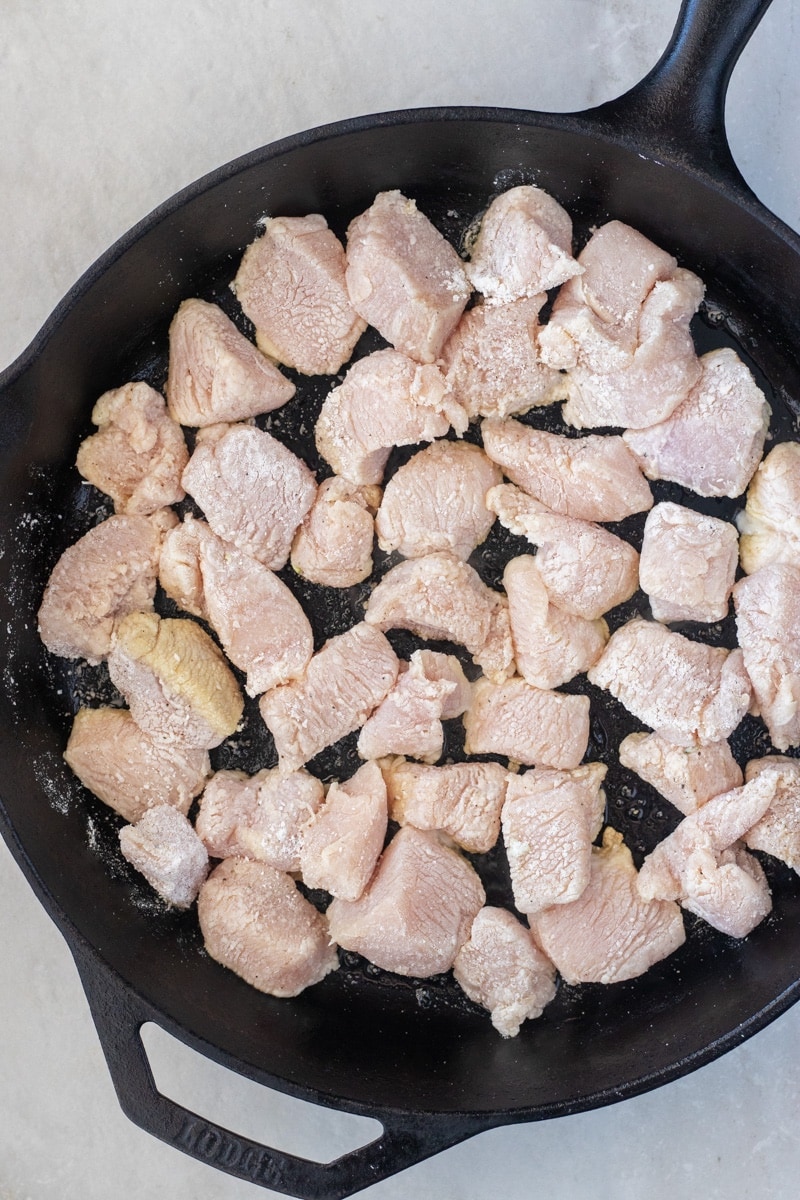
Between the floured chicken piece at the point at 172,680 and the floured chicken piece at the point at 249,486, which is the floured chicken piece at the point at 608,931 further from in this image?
the floured chicken piece at the point at 249,486

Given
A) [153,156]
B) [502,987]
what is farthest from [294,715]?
[153,156]

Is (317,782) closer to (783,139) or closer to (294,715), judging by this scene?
(294,715)

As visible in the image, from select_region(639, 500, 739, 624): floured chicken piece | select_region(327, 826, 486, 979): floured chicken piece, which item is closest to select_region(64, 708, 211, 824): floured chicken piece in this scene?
select_region(327, 826, 486, 979): floured chicken piece

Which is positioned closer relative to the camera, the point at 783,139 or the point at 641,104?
the point at 641,104

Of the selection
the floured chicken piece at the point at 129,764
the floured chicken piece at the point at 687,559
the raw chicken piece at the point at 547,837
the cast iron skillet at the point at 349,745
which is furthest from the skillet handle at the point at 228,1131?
the floured chicken piece at the point at 687,559

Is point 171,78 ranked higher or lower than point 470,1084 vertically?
higher

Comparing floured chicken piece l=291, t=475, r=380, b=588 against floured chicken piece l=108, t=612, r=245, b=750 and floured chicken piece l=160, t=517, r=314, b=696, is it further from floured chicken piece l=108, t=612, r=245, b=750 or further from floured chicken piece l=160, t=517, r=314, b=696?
floured chicken piece l=108, t=612, r=245, b=750

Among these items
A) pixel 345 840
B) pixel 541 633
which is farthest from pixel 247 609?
pixel 541 633
